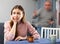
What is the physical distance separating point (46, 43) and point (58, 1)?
1842 mm

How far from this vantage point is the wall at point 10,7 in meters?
3.72

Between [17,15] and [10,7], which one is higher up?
[10,7]

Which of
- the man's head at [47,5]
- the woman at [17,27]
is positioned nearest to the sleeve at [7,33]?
the woman at [17,27]

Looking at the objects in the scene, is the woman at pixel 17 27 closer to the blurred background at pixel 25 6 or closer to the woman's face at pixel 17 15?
the woman's face at pixel 17 15

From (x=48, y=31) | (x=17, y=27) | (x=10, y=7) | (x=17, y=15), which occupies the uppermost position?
(x=10, y=7)

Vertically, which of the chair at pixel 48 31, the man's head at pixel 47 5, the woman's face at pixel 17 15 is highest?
the man's head at pixel 47 5

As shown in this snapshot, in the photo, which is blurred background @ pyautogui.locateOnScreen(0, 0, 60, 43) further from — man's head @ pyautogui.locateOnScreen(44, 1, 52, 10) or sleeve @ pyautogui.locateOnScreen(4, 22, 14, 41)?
sleeve @ pyautogui.locateOnScreen(4, 22, 14, 41)

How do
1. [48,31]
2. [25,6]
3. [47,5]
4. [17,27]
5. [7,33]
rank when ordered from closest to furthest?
[7,33], [17,27], [48,31], [47,5], [25,6]

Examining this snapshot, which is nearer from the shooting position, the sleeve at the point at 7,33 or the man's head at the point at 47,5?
the sleeve at the point at 7,33

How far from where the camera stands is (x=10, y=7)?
3773mm

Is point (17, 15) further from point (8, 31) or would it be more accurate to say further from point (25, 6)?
point (25, 6)

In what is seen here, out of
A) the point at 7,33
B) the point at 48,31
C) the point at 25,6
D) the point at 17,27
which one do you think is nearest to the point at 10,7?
the point at 25,6

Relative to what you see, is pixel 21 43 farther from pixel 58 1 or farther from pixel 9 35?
pixel 58 1

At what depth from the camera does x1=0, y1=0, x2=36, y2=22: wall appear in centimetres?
372
